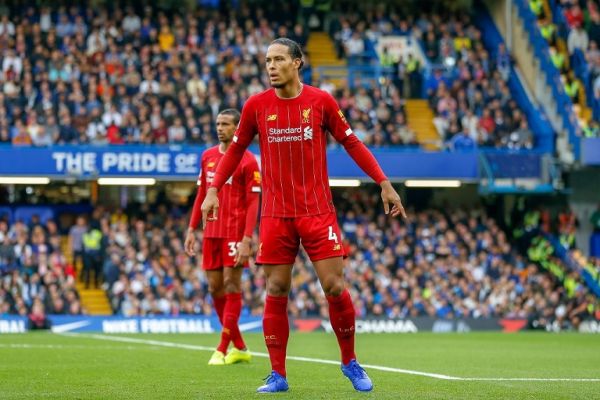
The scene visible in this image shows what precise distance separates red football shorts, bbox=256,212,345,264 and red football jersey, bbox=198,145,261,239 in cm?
394

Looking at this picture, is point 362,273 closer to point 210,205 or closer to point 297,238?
point 297,238

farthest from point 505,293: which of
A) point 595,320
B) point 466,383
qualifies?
point 466,383

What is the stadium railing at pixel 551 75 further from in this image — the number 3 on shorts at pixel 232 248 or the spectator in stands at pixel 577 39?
the number 3 on shorts at pixel 232 248

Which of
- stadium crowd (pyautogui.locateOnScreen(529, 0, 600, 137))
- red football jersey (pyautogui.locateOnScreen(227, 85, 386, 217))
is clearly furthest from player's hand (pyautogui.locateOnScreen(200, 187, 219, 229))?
stadium crowd (pyautogui.locateOnScreen(529, 0, 600, 137))

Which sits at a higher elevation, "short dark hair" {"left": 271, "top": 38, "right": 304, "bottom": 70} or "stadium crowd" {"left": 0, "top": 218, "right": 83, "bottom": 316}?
"short dark hair" {"left": 271, "top": 38, "right": 304, "bottom": 70}

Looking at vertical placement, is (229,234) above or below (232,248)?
above

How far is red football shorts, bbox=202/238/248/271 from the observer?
13.2 meters

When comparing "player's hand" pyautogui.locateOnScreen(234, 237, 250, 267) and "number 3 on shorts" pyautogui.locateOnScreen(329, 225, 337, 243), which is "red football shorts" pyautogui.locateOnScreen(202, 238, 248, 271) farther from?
"number 3 on shorts" pyautogui.locateOnScreen(329, 225, 337, 243)

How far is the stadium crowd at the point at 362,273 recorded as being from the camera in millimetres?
28359

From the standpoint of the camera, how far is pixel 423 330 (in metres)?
28.6

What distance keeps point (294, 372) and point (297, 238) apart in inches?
105

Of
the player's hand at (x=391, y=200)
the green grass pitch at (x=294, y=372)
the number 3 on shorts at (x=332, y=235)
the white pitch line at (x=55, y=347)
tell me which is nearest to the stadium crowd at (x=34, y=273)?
the green grass pitch at (x=294, y=372)

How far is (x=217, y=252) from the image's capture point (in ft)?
43.9

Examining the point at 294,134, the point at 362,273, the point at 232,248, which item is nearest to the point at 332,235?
A: the point at 294,134
